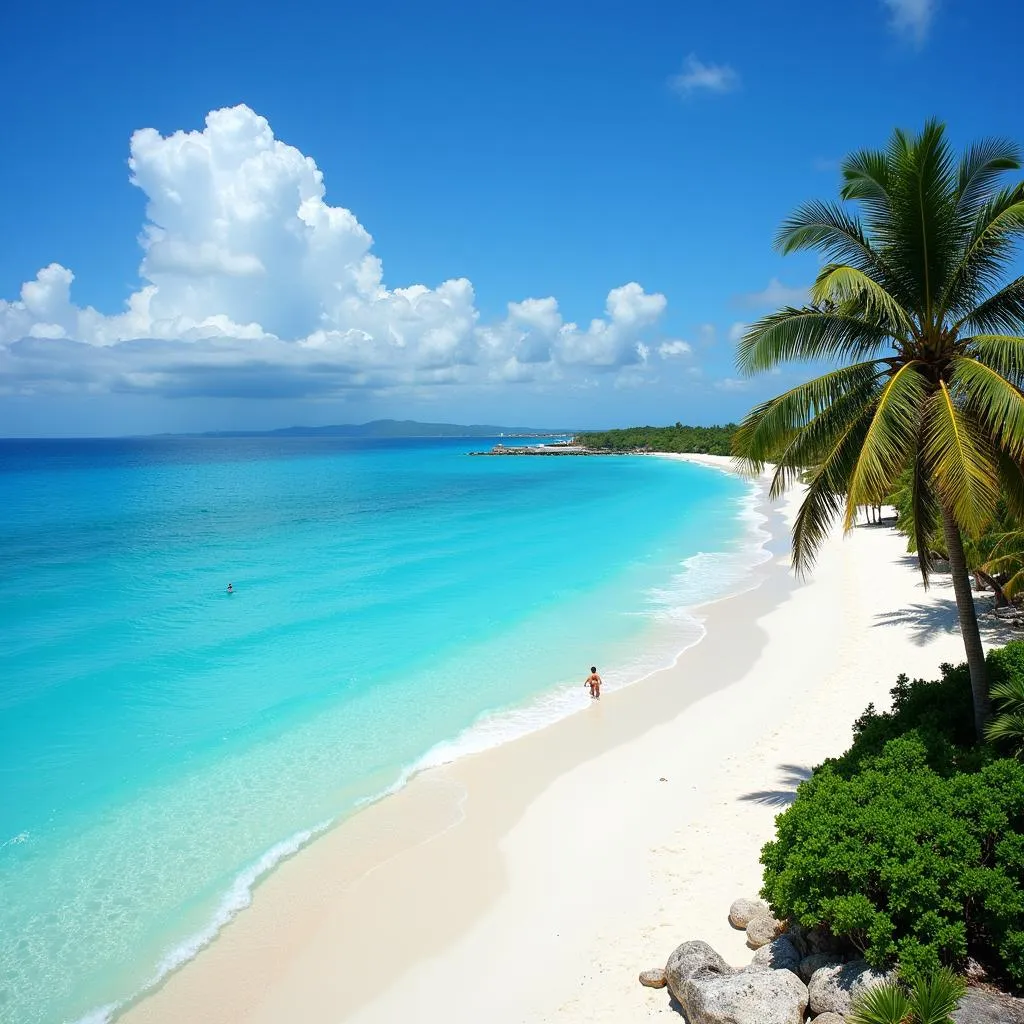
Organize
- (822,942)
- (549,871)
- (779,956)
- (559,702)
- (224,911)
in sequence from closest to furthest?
(822,942), (779,956), (224,911), (549,871), (559,702)

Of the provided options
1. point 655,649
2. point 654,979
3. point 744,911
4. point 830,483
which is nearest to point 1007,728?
point 830,483

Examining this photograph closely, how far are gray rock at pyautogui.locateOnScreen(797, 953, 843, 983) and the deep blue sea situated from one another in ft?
24.5

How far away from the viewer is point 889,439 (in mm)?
7328

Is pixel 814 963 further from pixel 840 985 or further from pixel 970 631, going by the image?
pixel 970 631

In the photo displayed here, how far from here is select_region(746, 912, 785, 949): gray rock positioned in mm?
7141

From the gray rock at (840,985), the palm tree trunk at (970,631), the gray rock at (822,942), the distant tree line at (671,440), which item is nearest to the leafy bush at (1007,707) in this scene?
the palm tree trunk at (970,631)

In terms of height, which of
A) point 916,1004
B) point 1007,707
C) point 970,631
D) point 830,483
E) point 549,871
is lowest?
point 549,871

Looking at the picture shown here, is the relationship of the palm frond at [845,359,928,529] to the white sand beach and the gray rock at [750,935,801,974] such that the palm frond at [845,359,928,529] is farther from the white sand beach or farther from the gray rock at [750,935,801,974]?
the white sand beach

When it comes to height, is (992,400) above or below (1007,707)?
above

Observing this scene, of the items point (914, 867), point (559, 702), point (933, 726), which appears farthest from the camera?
point (559, 702)

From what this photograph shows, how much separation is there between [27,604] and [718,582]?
28.8m

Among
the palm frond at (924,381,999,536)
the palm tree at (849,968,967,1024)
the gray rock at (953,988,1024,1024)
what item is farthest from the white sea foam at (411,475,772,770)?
the palm frond at (924,381,999,536)

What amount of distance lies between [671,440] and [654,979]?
510ft

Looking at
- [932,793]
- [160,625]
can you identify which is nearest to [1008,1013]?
[932,793]
